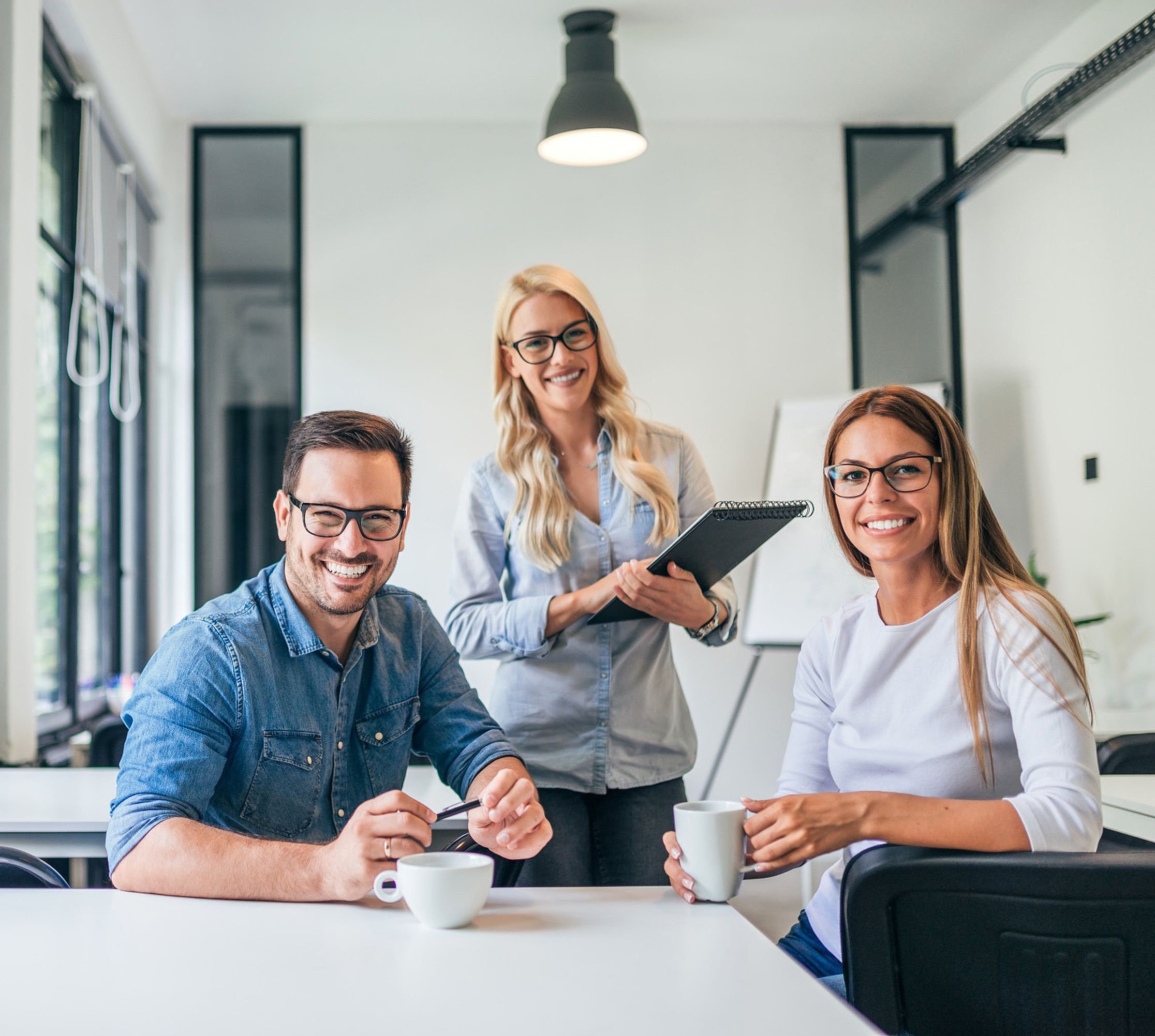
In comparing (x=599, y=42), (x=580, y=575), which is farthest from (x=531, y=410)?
(x=599, y=42)

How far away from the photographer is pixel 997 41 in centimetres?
399

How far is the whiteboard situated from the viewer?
161 inches

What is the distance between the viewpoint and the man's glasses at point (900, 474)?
1514mm

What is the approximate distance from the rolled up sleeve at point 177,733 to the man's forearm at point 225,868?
0.13ft

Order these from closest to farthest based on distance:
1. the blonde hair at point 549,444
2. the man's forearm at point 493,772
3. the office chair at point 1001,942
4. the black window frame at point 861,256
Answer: the office chair at point 1001,942, the man's forearm at point 493,772, the blonde hair at point 549,444, the black window frame at point 861,256

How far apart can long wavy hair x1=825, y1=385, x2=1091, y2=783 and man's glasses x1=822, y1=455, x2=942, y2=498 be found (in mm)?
21

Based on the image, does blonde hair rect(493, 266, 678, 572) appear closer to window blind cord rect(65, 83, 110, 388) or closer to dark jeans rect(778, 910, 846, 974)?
dark jeans rect(778, 910, 846, 974)

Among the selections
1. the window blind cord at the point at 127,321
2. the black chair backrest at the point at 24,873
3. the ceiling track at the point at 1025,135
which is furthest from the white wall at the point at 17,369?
the ceiling track at the point at 1025,135

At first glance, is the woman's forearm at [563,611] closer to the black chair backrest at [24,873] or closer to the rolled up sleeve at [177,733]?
the rolled up sleeve at [177,733]

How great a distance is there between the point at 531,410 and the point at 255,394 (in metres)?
2.83

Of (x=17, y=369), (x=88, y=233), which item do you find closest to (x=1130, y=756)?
(x=17, y=369)

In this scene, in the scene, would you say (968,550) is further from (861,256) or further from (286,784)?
(861,256)

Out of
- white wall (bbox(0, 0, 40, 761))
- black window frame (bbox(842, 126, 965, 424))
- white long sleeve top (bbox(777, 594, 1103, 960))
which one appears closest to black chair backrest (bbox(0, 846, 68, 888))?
white long sleeve top (bbox(777, 594, 1103, 960))

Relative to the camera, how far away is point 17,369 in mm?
2758
